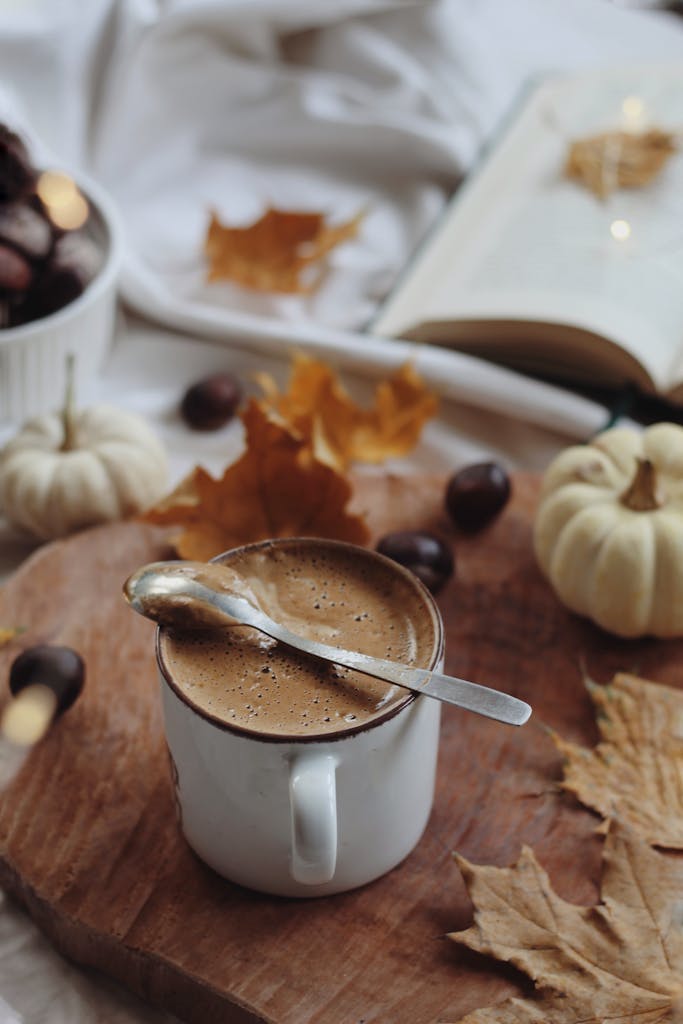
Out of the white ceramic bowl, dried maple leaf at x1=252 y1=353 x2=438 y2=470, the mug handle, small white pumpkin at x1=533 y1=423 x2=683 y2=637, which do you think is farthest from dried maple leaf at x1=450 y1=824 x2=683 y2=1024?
the white ceramic bowl

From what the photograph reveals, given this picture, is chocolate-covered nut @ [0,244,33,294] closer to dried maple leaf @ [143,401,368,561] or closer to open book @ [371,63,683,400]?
dried maple leaf @ [143,401,368,561]

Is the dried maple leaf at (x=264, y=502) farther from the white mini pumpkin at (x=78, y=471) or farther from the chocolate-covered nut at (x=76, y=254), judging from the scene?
the chocolate-covered nut at (x=76, y=254)

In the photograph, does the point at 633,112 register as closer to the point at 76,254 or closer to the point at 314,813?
the point at 76,254

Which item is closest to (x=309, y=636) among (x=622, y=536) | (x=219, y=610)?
(x=219, y=610)

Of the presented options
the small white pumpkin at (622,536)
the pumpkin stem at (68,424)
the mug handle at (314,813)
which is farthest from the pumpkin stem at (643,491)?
the pumpkin stem at (68,424)

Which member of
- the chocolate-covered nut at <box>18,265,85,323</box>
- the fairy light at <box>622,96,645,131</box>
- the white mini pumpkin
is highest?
the fairy light at <box>622,96,645,131</box>
